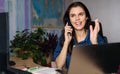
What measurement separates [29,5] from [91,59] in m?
1.98

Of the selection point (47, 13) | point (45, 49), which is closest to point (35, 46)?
point (45, 49)

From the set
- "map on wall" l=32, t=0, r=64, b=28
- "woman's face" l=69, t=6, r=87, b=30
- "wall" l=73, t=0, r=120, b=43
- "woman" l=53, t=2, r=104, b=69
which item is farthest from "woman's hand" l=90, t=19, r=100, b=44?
"wall" l=73, t=0, r=120, b=43

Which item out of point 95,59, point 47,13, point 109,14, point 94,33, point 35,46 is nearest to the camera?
point 95,59

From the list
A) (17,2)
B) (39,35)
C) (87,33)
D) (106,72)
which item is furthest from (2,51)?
(17,2)

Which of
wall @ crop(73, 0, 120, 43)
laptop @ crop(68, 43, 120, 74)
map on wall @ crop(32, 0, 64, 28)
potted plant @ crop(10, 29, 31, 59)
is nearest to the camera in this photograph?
laptop @ crop(68, 43, 120, 74)

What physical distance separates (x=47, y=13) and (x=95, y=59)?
217 centimetres

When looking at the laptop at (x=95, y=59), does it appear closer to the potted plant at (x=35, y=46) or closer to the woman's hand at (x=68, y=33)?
the woman's hand at (x=68, y=33)

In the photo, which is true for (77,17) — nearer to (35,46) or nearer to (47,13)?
(35,46)

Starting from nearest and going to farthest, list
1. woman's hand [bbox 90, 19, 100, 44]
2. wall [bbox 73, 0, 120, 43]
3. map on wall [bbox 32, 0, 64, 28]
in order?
woman's hand [bbox 90, 19, 100, 44], map on wall [bbox 32, 0, 64, 28], wall [bbox 73, 0, 120, 43]

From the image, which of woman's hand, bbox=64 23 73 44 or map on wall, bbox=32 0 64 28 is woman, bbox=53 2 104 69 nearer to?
woman's hand, bbox=64 23 73 44

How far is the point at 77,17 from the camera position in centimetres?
195

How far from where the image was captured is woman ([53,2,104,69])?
192cm

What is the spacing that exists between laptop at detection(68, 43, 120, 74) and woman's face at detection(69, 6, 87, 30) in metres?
0.81

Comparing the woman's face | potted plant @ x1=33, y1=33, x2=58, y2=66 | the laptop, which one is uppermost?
the woman's face
